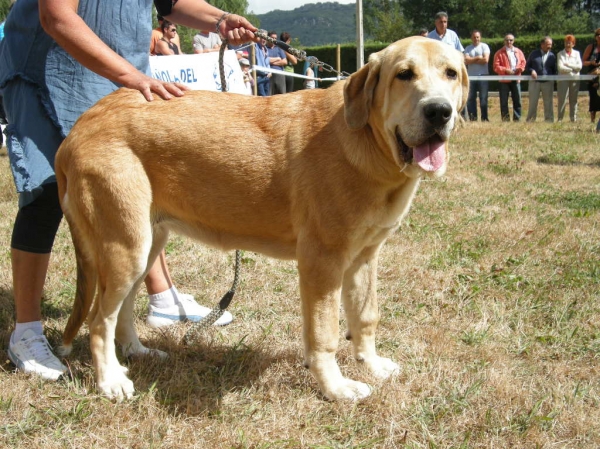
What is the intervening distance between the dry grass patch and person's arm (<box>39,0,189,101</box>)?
1.65m

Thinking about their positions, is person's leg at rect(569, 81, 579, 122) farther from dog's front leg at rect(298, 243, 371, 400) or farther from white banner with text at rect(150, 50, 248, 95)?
dog's front leg at rect(298, 243, 371, 400)

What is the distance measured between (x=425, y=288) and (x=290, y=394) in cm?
177

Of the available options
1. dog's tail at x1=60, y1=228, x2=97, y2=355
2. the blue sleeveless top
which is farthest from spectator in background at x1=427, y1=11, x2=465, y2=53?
dog's tail at x1=60, y1=228, x2=97, y2=355

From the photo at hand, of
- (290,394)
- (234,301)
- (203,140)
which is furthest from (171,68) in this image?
(290,394)

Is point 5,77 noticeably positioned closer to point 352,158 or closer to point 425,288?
point 352,158

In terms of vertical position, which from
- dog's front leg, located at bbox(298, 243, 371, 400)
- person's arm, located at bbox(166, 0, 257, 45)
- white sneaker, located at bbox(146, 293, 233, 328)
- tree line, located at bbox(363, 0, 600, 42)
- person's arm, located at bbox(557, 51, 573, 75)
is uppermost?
tree line, located at bbox(363, 0, 600, 42)

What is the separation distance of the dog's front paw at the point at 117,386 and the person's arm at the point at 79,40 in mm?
1538

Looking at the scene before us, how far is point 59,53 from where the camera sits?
3.27m

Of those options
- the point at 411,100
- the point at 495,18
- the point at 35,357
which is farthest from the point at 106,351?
the point at 495,18

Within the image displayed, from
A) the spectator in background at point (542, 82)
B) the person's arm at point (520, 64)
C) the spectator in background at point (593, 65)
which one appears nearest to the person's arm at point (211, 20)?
the spectator in background at point (593, 65)

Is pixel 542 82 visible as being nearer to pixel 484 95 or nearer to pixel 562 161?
pixel 484 95

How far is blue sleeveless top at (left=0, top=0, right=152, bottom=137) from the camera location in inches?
128

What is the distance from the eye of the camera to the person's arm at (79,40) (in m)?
2.92

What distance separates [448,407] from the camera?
9.63 feet
